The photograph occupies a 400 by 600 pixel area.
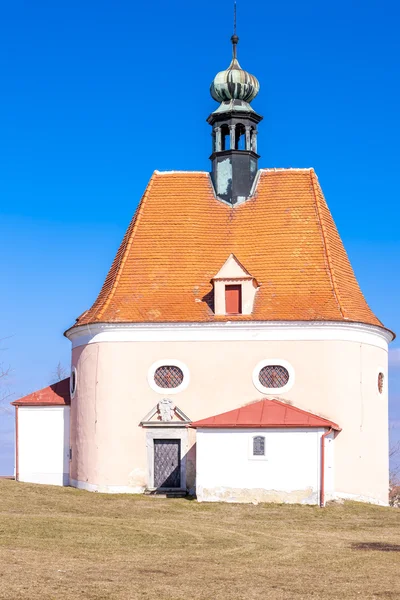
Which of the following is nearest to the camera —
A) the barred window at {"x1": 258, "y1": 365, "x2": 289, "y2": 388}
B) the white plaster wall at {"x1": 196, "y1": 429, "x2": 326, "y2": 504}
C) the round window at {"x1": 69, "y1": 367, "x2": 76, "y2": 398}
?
the white plaster wall at {"x1": 196, "y1": 429, "x2": 326, "y2": 504}

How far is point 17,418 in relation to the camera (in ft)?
124

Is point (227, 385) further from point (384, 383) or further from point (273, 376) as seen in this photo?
point (384, 383)

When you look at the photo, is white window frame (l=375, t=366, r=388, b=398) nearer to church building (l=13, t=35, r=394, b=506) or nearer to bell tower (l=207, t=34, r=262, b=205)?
church building (l=13, t=35, r=394, b=506)

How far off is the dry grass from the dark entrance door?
6.58 ft

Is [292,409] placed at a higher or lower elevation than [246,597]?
higher

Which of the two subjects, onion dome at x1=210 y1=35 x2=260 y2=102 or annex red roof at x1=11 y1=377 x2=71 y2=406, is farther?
onion dome at x1=210 y1=35 x2=260 y2=102

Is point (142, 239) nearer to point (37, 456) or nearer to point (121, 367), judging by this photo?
point (121, 367)

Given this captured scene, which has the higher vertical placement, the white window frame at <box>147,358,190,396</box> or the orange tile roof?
the orange tile roof

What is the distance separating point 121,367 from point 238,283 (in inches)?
188

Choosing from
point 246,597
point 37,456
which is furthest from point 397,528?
point 37,456

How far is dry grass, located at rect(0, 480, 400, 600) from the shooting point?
15.9m

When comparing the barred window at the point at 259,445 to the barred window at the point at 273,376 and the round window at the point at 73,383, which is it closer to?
the barred window at the point at 273,376

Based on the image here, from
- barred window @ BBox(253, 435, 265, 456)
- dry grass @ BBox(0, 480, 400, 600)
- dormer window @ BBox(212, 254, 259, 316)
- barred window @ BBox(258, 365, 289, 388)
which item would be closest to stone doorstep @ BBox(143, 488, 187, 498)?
dry grass @ BBox(0, 480, 400, 600)

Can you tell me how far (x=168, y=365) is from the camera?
1351 inches
